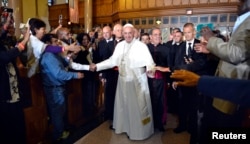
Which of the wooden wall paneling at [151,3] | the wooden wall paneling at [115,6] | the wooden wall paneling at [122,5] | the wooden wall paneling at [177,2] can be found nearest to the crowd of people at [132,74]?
the wooden wall paneling at [177,2]

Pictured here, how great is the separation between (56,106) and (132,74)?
1145 millimetres

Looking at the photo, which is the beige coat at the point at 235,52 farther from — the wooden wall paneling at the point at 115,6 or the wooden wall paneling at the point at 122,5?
the wooden wall paneling at the point at 115,6

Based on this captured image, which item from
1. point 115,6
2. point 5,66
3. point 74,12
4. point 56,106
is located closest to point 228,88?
point 5,66

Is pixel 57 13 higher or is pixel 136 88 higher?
pixel 57 13

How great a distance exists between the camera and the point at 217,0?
8.65 meters

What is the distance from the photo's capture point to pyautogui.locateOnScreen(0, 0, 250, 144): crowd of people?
1.56m

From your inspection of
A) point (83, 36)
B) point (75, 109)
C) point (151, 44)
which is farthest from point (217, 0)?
point (75, 109)

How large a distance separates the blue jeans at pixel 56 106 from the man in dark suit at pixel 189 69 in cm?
167

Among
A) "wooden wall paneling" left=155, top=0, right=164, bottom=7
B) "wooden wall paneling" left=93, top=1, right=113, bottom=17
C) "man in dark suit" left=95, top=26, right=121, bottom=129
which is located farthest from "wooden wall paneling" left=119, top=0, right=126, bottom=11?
"man in dark suit" left=95, top=26, right=121, bottom=129

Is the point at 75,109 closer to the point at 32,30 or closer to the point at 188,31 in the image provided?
the point at 32,30

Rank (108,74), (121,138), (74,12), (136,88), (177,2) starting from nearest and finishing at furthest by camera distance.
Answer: (136,88) < (121,138) < (108,74) < (177,2) < (74,12)

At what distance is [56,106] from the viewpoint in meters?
2.95

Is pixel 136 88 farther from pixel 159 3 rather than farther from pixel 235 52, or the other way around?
pixel 159 3

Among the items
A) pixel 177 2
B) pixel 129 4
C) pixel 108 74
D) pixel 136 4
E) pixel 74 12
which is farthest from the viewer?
pixel 74 12
